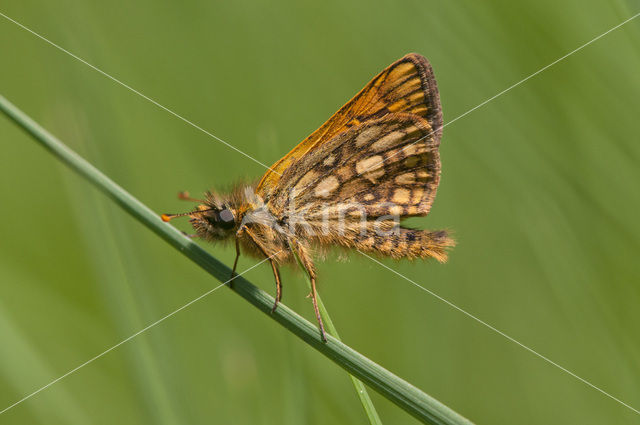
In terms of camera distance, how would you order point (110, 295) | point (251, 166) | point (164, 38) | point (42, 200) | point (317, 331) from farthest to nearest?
point (164, 38)
point (251, 166)
point (42, 200)
point (110, 295)
point (317, 331)

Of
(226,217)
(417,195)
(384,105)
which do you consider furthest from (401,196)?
(226,217)

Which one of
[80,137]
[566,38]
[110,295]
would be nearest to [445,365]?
[110,295]

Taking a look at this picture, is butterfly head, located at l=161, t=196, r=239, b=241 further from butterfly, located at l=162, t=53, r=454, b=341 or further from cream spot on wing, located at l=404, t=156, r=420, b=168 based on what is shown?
cream spot on wing, located at l=404, t=156, r=420, b=168

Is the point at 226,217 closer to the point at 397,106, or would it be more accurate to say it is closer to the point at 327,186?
the point at 327,186

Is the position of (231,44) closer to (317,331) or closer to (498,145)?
(498,145)

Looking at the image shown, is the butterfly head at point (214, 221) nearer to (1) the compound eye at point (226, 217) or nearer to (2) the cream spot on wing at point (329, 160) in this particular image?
(1) the compound eye at point (226, 217)

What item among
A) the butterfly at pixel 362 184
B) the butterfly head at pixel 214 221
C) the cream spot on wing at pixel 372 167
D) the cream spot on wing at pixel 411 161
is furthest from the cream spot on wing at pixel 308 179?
the cream spot on wing at pixel 411 161
